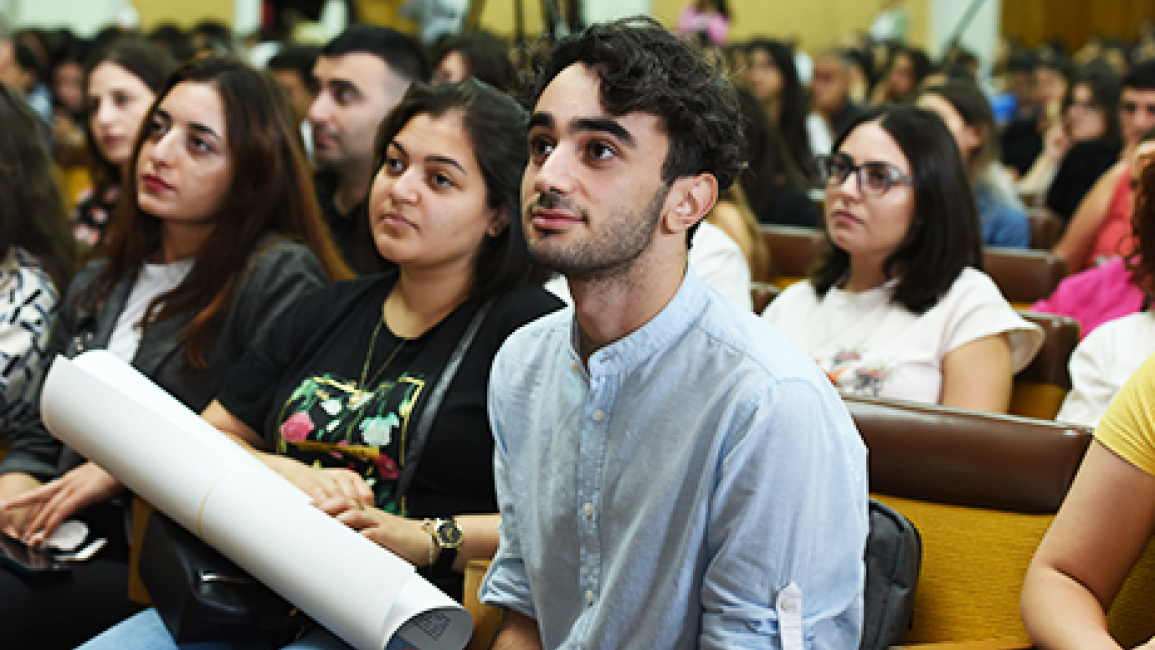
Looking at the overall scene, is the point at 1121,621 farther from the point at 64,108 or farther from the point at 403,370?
the point at 64,108

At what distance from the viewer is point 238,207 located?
2238mm

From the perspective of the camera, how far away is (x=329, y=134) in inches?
122

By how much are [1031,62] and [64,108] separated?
8.17 m

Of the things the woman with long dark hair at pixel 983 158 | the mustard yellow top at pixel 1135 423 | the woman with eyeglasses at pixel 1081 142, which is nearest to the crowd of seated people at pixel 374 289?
the mustard yellow top at pixel 1135 423

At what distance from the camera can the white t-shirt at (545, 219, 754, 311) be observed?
245 cm

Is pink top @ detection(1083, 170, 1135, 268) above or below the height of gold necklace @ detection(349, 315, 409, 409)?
below

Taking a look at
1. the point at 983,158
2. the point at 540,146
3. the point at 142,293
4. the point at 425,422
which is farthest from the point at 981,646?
the point at 983,158

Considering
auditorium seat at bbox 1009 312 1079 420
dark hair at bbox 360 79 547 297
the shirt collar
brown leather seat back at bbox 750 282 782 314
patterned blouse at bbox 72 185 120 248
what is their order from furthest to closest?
patterned blouse at bbox 72 185 120 248
brown leather seat back at bbox 750 282 782 314
auditorium seat at bbox 1009 312 1079 420
dark hair at bbox 360 79 547 297
the shirt collar

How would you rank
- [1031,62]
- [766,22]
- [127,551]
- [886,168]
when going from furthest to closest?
[766,22], [1031,62], [886,168], [127,551]

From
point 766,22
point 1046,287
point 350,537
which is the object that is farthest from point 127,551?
point 766,22

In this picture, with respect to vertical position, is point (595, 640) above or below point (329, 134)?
below

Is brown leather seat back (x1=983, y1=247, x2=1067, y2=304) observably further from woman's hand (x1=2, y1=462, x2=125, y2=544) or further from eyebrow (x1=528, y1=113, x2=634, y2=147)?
woman's hand (x1=2, y1=462, x2=125, y2=544)

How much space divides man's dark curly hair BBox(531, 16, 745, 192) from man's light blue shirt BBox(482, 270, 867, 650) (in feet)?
0.46

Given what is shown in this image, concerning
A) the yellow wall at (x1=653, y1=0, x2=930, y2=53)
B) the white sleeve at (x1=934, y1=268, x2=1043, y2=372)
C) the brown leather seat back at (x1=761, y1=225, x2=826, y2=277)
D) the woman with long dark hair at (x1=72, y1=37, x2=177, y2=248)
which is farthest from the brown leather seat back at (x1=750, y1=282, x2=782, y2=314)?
the yellow wall at (x1=653, y1=0, x2=930, y2=53)
